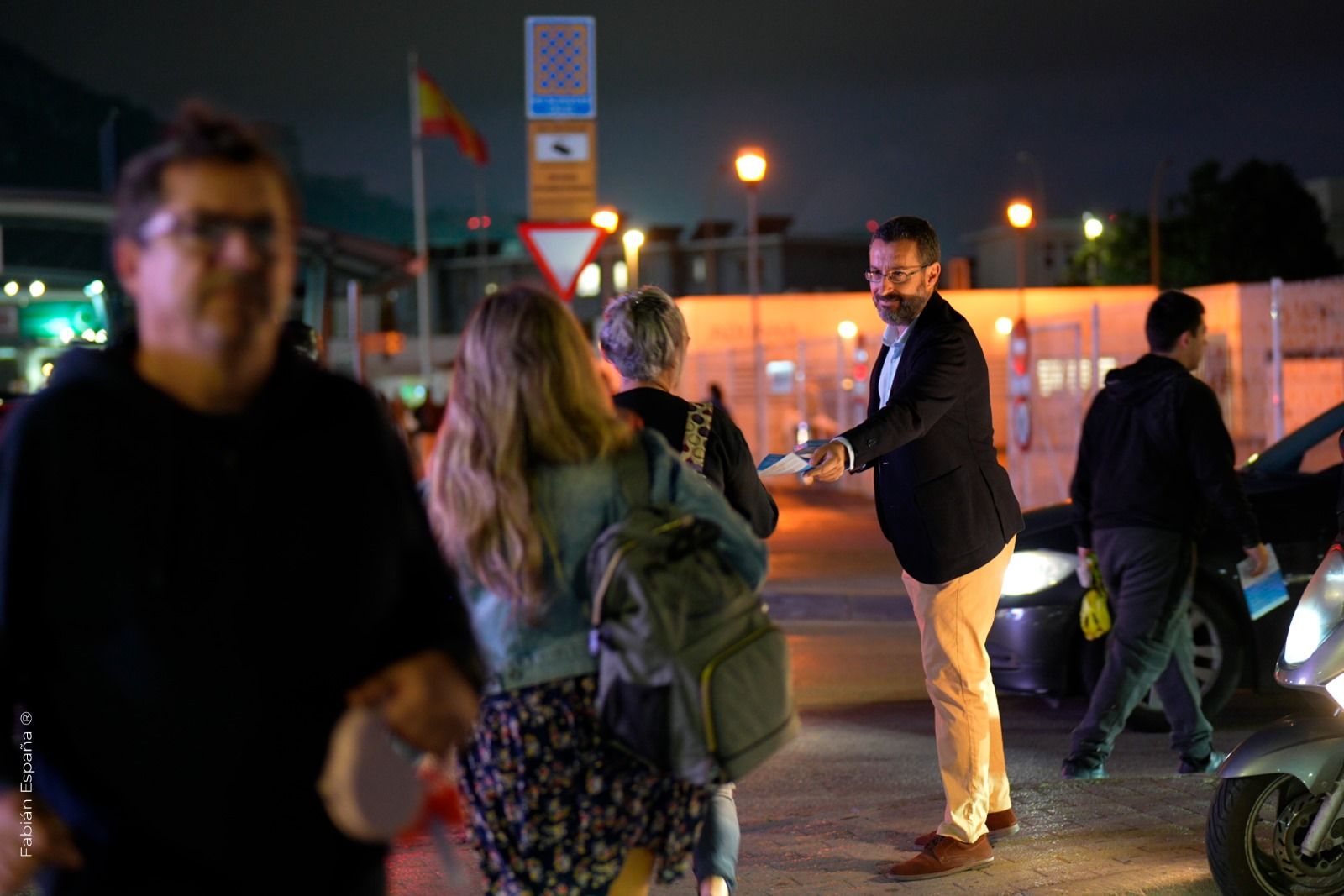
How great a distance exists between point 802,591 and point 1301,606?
8.70 metres

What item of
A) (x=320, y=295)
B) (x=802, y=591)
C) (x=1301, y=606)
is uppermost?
(x=320, y=295)

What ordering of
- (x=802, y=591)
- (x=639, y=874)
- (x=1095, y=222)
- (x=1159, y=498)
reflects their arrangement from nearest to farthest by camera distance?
(x=639, y=874)
(x=1159, y=498)
(x=802, y=591)
(x=1095, y=222)

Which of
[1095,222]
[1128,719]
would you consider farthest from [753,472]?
[1095,222]

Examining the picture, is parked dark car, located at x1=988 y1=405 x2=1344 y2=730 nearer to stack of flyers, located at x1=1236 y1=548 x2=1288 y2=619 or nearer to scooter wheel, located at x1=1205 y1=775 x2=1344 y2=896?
stack of flyers, located at x1=1236 y1=548 x2=1288 y2=619

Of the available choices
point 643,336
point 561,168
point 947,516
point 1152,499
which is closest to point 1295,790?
point 947,516

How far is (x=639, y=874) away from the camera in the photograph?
128 inches

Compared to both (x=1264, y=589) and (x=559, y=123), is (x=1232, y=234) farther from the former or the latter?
(x=1264, y=589)

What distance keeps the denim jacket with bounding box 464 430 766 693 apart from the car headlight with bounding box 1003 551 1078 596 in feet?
15.5

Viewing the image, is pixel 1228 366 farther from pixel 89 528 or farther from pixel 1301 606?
pixel 89 528

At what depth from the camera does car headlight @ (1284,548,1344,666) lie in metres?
4.35

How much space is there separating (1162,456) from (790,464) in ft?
7.12

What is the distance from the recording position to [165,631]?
79.4 inches

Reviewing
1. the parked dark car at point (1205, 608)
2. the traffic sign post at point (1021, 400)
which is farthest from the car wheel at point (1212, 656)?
the traffic sign post at point (1021, 400)

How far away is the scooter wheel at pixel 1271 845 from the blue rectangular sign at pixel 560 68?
336 inches
